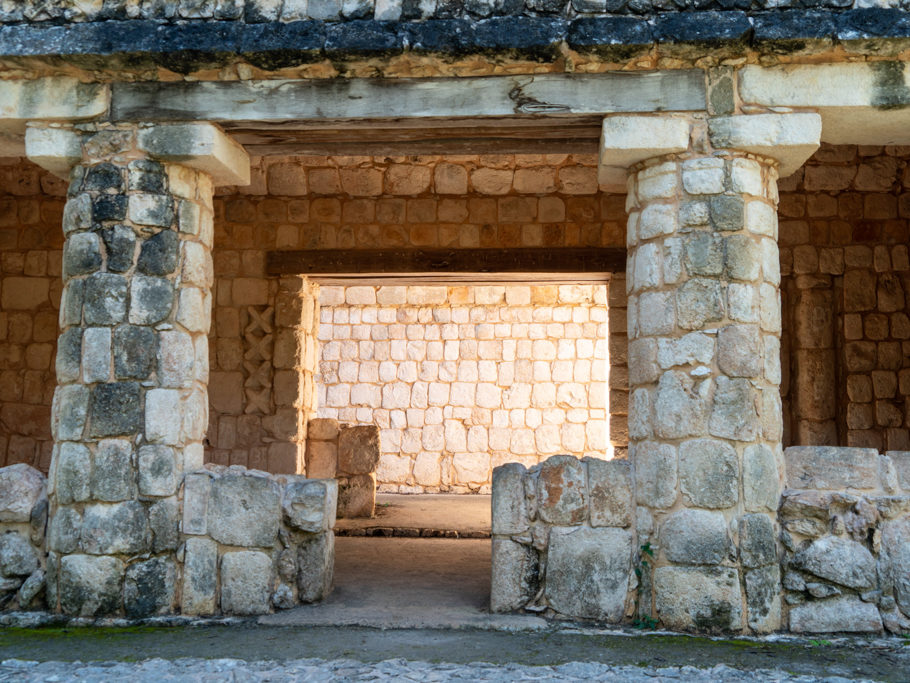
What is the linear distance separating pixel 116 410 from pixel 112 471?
30 centimetres

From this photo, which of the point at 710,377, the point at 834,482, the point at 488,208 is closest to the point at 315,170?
the point at 488,208

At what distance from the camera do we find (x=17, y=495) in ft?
14.8

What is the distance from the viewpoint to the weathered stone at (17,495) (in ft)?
14.8

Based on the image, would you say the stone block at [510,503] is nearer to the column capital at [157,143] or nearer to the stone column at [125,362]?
the stone column at [125,362]

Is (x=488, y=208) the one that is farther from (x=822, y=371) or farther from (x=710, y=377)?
(x=710, y=377)

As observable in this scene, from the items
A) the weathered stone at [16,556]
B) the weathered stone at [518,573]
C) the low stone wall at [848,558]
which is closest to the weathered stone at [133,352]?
the weathered stone at [16,556]

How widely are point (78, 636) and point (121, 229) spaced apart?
6.57 feet

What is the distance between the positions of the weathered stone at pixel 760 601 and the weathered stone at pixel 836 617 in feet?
0.39

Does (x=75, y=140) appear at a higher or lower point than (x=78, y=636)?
higher

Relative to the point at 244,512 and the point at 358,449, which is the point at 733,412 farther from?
the point at 358,449

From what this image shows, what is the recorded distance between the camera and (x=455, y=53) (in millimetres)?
4246

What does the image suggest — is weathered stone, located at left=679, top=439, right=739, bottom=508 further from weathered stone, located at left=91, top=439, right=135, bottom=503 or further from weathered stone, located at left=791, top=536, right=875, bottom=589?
weathered stone, located at left=91, top=439, right=135, bottom=503

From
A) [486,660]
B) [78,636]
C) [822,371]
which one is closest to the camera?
[486,660]

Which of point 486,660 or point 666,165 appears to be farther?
point 666,165
